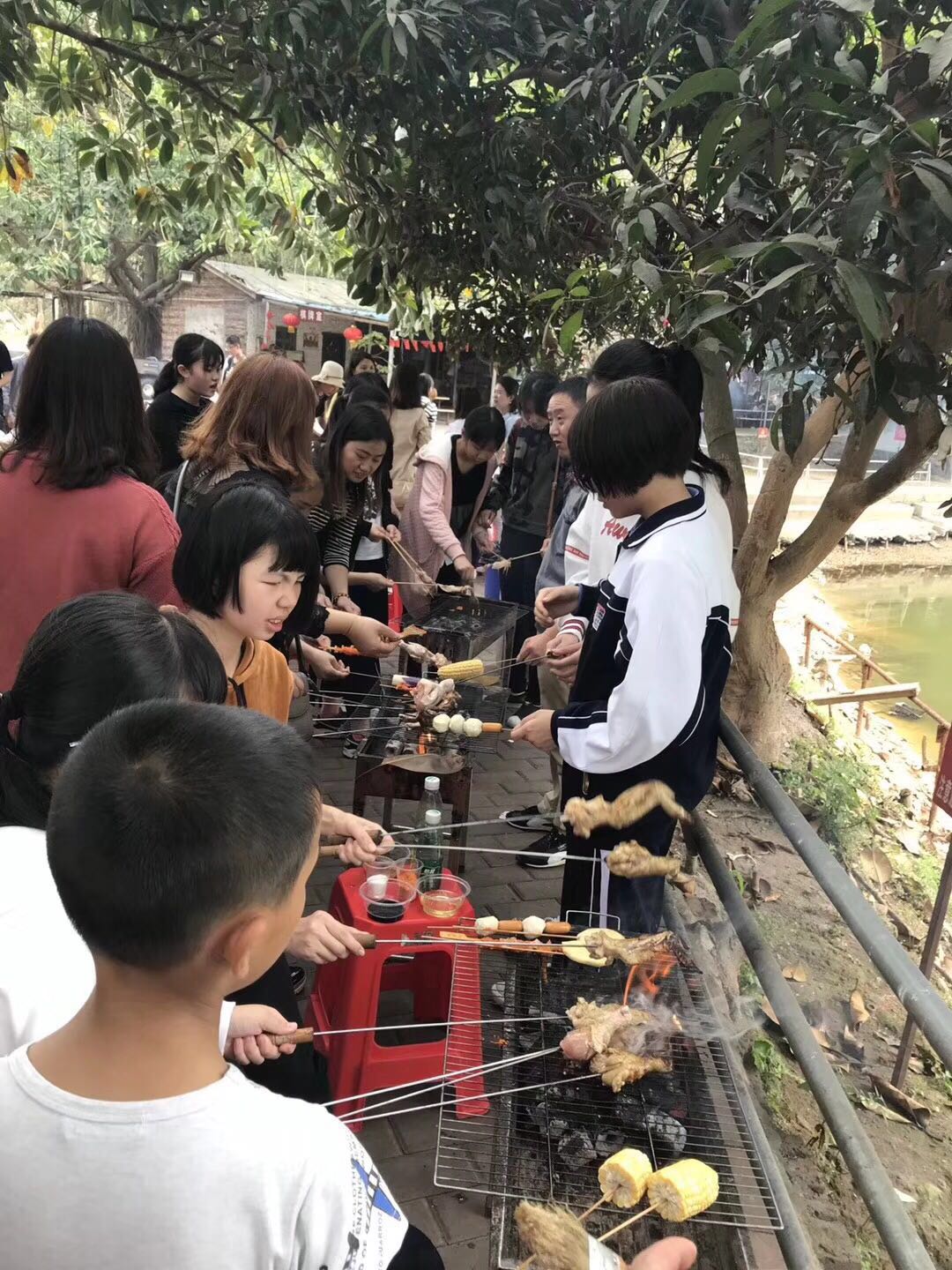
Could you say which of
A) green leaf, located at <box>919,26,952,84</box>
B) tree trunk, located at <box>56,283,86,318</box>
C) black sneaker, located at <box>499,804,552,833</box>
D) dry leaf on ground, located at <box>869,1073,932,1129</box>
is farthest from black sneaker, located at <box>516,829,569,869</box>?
tree trunk, located at <box>56,283,86,318</box>

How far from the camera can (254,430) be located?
343 cm

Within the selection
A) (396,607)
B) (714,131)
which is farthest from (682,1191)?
(396,607)

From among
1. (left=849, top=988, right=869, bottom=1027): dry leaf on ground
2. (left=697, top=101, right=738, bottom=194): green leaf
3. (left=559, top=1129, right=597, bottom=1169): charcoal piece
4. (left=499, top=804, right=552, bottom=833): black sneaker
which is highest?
(left=697, top=101, right=738, bottom=194): green leaf

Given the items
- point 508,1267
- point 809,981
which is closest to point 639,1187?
point 508,1267

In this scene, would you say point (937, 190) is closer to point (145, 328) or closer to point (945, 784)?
point (945, 784)

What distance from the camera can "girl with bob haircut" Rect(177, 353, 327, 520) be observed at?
11.1 ft

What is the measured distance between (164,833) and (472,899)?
→ 331cm

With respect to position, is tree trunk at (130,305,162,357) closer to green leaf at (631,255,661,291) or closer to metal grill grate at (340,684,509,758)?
metal grill grate at (340,684,509,758)

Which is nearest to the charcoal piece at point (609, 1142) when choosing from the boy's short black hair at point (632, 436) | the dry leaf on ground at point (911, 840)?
the boy's short black hair at point (632, 436)

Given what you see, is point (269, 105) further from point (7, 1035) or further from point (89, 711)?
point (7, 1035)

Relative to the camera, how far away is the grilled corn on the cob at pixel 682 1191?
5.37 feet

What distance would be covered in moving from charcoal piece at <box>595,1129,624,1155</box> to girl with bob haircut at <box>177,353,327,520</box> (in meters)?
2.39

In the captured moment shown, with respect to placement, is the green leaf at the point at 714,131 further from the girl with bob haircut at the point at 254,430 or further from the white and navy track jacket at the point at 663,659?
the girl with bob haircut at the point at 254,430

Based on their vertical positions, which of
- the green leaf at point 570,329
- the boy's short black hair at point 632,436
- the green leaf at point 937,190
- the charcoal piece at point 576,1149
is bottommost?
the charcoal piece at point 576,1149
